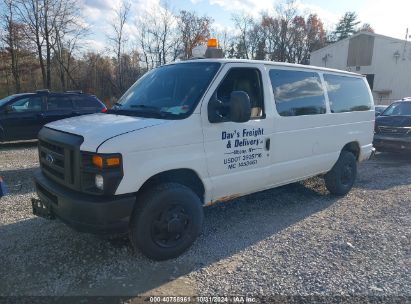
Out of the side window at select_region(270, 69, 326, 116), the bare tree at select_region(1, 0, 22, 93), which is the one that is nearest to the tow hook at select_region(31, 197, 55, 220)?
the side window at select_region(270, 69, 326, 116)

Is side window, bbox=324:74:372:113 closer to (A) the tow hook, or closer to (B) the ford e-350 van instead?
(B) the ford e-350 van

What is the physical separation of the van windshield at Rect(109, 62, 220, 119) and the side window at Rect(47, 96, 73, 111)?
773 cm

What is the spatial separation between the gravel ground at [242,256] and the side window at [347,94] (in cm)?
170

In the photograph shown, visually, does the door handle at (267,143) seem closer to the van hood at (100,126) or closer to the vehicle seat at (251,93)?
the vehicle seat at (251,93)

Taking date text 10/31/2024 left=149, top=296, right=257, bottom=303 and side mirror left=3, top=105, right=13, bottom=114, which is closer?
date text 10/31/2024 left=149, top=296, right=257, bottom=303

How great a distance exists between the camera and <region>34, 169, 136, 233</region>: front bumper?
3098 mm

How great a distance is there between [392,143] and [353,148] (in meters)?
4.21

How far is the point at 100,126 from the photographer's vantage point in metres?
3.37

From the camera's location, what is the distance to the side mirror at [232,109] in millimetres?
3523

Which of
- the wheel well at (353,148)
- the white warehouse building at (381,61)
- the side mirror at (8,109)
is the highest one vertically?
the white warehouse building at (381,61)

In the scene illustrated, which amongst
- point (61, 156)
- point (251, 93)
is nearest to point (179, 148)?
point (61, 156)

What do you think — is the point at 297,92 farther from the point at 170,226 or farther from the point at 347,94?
the point at 170,226

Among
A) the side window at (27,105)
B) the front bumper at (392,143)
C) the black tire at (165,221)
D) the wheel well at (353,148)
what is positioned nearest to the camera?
Answer: the black tire at (165,221)

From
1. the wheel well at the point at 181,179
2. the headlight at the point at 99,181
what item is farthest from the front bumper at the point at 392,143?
the headlight at the point at 99,181
